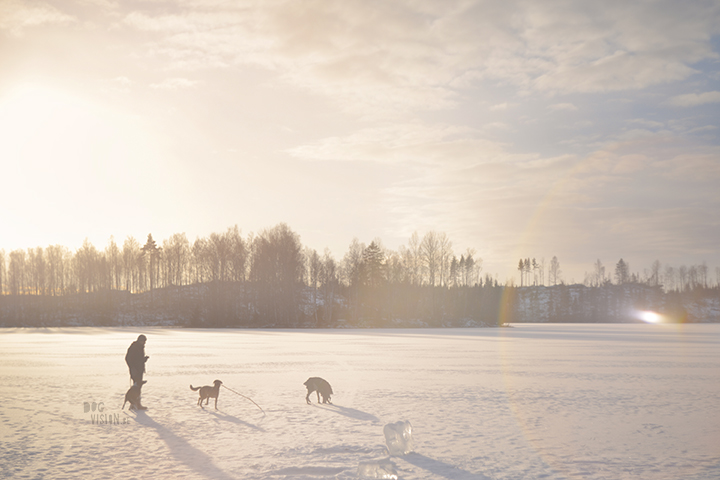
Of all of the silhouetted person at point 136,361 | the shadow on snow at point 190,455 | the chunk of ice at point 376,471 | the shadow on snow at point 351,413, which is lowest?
the shadow on snow at point 351,413

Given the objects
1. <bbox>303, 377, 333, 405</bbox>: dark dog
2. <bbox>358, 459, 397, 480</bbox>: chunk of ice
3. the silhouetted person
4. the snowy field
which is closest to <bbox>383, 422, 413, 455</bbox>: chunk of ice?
the snowy field

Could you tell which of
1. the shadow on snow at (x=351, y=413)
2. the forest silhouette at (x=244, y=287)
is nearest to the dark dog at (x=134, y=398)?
the shadow on snow at (x=351, y=413)

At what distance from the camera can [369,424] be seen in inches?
387

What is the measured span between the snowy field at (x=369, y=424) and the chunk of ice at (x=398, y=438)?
7.0 inches

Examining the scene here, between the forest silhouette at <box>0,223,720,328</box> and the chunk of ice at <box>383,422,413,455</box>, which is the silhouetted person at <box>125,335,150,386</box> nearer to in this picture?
the chunk of ice at <box>383,422,413,455</box>

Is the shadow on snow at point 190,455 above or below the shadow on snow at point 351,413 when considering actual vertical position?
above

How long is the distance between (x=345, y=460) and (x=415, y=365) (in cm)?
1316

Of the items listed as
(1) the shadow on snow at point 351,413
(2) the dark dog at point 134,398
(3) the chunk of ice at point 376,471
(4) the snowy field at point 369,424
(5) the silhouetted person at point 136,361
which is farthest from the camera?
(5) the silhouetted person at point 136,361

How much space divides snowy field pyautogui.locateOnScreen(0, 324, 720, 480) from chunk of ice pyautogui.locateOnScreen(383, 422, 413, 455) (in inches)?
7.0

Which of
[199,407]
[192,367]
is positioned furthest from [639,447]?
[192,367]

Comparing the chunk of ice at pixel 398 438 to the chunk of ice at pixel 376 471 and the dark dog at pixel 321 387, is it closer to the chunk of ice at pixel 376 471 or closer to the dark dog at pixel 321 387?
the chunk of ice at pixel 376 471

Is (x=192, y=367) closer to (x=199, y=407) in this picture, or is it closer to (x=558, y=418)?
(x=199, y=407)

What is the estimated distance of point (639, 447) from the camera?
812cm

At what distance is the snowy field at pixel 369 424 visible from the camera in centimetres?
711
